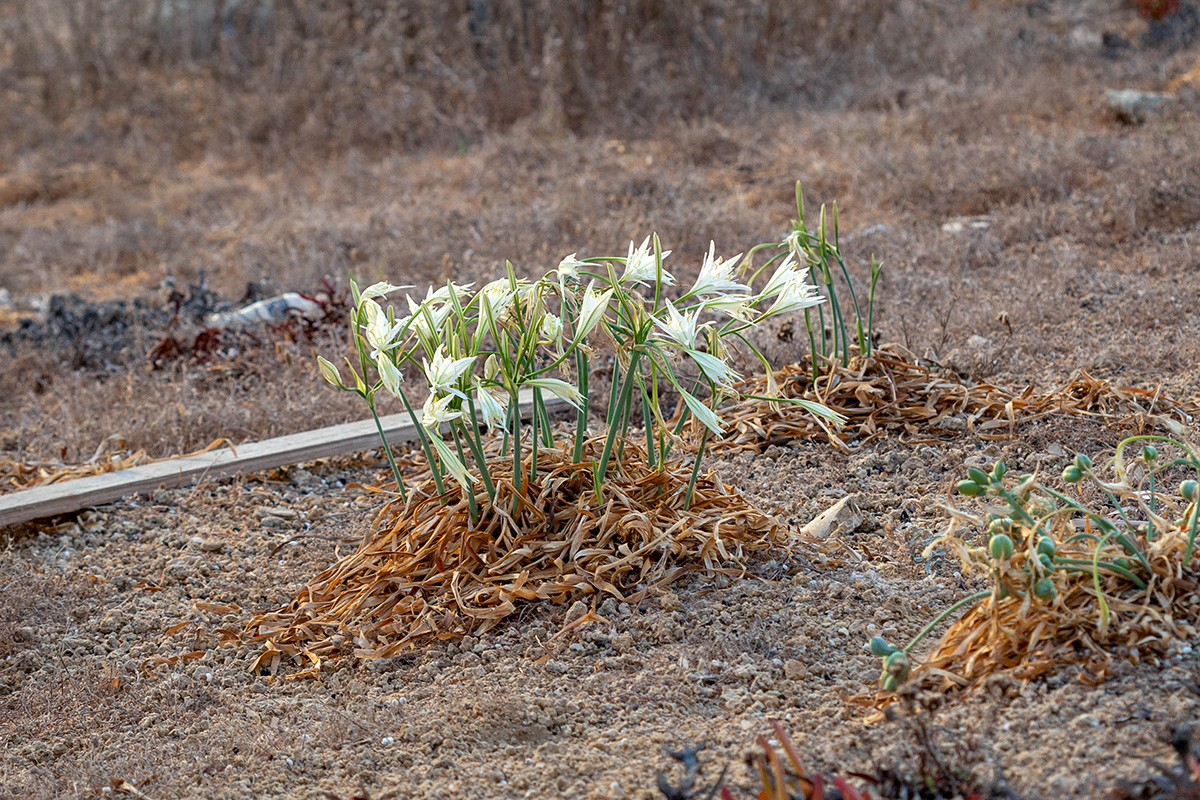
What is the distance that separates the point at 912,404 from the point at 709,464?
2.23ft

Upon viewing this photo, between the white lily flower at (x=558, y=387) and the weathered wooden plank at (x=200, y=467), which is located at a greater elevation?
the white lily flower at (x=558, y=387)

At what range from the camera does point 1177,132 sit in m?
6.34

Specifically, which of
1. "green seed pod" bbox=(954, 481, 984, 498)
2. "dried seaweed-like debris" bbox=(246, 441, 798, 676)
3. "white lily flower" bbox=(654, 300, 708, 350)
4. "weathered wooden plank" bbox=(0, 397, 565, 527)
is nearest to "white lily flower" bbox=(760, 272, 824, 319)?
"white lily flower" bbox=(654, 300, 708, 350)

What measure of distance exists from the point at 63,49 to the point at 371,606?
11093 mm

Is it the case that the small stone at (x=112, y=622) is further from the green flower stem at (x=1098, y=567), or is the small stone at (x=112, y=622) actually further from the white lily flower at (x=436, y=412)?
the green flower stem at (x=1098, y=567)

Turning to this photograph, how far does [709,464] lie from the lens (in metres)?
3.07

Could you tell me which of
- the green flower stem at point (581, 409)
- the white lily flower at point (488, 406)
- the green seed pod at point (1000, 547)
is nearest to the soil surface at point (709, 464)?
the green seed pod at point (1000, 547)

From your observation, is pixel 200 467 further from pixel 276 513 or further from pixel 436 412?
pixel 436 412

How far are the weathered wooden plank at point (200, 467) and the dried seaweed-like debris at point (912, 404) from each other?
92cm

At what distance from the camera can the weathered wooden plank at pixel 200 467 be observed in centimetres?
330

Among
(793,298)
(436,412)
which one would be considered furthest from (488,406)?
(793,298)

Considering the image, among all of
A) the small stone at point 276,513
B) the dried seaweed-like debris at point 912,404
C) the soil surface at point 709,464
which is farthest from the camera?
the small stone at point 276,513

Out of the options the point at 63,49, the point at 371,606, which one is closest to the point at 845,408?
the point at 371,606

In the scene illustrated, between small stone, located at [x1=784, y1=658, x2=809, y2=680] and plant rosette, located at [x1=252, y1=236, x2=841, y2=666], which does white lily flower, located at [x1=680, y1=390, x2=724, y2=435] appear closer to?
plant rosette, located at [x1=252, y1=236, x2=841, y2=666]
